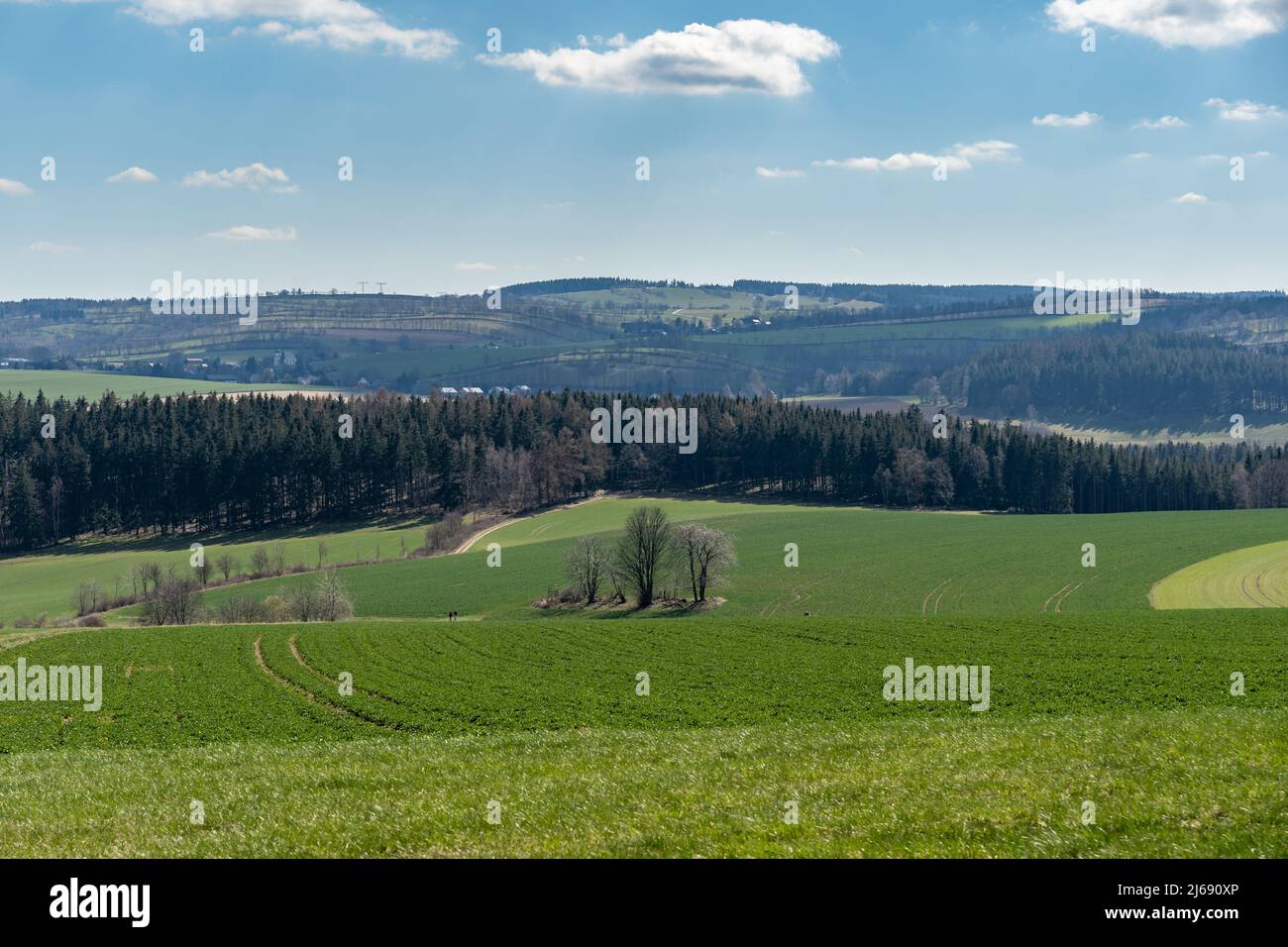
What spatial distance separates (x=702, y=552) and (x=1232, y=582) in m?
37.8

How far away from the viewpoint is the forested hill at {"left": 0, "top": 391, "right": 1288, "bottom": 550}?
429ft

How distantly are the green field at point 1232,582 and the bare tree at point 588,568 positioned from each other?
1498 inches

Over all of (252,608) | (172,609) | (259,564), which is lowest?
(259,564)

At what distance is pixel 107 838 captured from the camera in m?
16.8

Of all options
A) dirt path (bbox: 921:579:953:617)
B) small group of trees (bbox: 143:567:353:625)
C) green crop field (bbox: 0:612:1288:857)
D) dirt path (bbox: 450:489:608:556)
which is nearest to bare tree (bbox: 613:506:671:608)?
dirt path (bbox: 921:579:953:617)

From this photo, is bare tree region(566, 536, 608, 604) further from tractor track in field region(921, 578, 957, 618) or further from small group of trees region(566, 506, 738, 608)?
tractor track in field region(921, 578, 957, 618)

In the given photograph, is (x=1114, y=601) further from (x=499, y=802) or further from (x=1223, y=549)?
(x=499, y=802)

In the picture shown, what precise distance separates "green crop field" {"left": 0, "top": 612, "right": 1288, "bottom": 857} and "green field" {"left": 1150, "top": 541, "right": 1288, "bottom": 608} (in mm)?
23124

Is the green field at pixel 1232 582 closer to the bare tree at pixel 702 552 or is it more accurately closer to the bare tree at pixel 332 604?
the bare tree at pixel 702 552

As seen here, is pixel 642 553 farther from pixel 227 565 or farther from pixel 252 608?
pixel 227 565

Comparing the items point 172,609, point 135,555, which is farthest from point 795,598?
point 135,555

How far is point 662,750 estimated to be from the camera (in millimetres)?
23094
